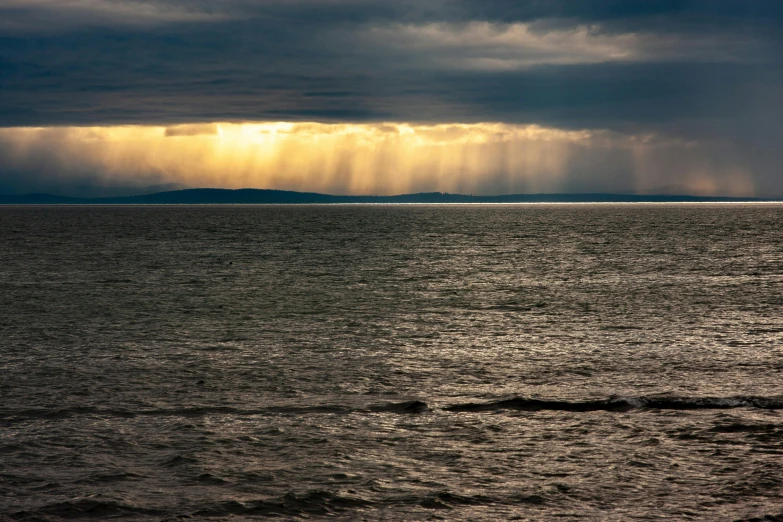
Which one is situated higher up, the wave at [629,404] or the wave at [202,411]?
the wave at [629,404]

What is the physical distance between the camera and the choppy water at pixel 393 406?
45.3 ft

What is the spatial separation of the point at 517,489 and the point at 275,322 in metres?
22.1

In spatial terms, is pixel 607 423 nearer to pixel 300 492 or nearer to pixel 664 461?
pixel 664 461

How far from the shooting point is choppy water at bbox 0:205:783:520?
45.3 feet

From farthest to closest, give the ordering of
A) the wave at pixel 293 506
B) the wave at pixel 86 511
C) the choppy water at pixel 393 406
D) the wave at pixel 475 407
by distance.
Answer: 1. the wave at pixel 475 407
2. the choppy water at pixel 393 406
3. the wave at pixel 293 506
4. the wave at pixel 86 511

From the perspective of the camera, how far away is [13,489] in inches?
554

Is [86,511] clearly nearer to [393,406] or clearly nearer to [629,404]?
[393,406]

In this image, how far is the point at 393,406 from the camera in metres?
19.8

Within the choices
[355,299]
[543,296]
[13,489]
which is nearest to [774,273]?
[543,296]

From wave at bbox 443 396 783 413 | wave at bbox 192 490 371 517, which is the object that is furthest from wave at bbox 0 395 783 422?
wave at bbox 192 490 371 517

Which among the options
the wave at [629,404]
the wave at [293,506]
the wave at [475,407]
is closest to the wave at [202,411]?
the wave at [475,407]

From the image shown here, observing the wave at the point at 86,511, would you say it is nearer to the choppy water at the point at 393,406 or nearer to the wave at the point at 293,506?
the choppy water at the point at 393,406

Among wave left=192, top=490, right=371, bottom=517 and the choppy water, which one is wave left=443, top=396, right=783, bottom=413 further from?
wave left=192, top=490, right=371, bottom=517

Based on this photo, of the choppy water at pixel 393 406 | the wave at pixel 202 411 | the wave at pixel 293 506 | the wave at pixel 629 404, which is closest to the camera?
the wave at pixel 293 506
